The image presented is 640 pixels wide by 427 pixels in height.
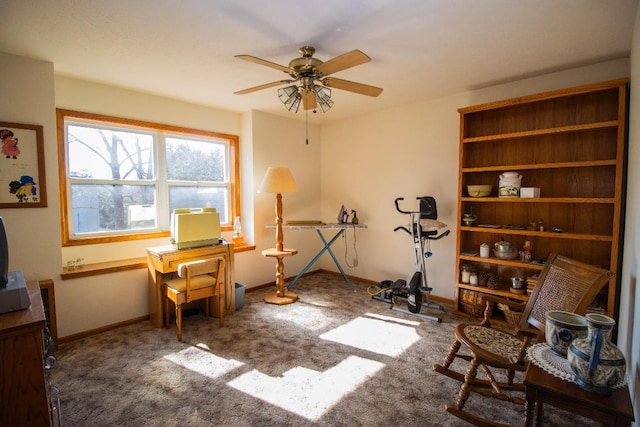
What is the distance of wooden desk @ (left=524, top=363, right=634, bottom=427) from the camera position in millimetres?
1100

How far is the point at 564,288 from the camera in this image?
73.4 inches

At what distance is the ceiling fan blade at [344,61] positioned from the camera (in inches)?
70.9

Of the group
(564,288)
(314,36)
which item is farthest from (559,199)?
(314,36)

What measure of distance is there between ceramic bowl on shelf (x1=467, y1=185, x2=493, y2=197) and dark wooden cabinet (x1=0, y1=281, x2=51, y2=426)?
3.37m

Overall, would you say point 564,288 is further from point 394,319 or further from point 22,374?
point 22,374

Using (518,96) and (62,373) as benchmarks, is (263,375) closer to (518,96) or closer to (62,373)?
(62,373)

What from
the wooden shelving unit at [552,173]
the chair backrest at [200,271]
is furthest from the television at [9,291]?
the wooden shelving unit at [552,173]

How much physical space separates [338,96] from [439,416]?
3.13 m

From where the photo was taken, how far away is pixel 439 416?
1873 millimetres

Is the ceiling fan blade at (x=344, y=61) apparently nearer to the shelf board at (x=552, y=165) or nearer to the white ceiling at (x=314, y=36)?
the white ceiling at (x=314, y=36)

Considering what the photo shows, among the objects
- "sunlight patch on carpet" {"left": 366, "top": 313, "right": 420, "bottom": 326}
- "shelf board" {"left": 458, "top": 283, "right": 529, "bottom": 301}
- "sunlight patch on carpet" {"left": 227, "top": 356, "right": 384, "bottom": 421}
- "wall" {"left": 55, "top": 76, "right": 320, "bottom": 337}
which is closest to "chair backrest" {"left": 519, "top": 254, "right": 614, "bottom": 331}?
"shelf board" {"left": 458, "top": 283, "right": 529, "bottom": 301}

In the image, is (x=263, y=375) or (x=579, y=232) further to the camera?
(x=579, y=232)

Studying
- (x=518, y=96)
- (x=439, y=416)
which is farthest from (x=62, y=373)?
(x=518, y=96)

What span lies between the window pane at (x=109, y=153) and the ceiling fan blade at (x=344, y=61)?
96.4 inches
